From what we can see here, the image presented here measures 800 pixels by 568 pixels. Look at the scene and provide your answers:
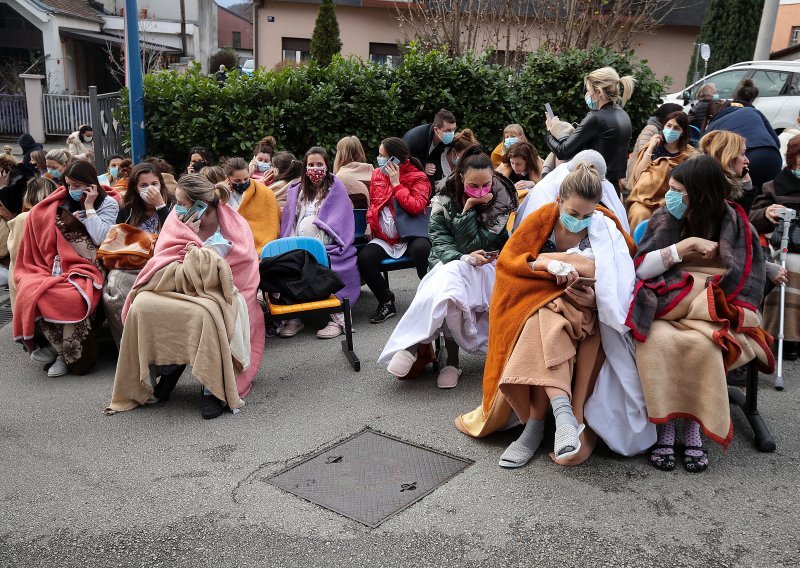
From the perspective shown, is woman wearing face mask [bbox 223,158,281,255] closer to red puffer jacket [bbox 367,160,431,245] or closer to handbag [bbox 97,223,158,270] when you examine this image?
red puffer jacket [bbox 367,160,431,245]

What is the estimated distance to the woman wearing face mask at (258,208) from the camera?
696cm

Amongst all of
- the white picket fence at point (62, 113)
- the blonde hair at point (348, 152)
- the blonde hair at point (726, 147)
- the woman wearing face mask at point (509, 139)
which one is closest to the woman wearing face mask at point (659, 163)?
the blonde hair at point (726, 147)

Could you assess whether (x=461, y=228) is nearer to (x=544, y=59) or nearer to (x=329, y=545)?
(x=329, y=545)

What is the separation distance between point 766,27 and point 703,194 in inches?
393

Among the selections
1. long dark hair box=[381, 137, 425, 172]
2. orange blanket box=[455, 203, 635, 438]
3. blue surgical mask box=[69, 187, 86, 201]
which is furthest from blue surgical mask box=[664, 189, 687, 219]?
blue surgical mask box=[69, 187, 86, 201]

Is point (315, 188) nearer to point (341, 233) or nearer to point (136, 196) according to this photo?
point (341, 233)

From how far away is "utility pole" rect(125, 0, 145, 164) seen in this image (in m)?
8.49

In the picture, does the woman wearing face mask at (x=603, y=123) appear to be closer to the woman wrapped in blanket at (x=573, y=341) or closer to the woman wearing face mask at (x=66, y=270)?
the woman wrapped in blanket at (x=573, y=341)

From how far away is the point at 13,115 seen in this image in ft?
76.2

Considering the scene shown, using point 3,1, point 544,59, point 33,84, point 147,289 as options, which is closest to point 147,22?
point 3,1

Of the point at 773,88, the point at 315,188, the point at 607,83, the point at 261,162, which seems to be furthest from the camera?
the point at 773,88

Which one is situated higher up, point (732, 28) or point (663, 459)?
point (732, 28)

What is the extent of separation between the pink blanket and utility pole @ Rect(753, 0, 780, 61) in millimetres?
10403

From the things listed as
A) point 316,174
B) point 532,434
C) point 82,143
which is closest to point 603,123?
point 316,174
